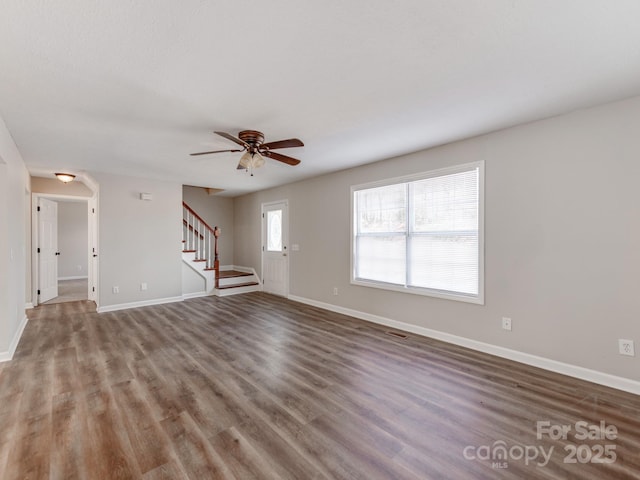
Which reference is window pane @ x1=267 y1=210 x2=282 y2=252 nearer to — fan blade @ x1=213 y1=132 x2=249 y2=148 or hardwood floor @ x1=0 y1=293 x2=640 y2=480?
hardwood floor @ x1=0 y1=293 x2=640 y2=480

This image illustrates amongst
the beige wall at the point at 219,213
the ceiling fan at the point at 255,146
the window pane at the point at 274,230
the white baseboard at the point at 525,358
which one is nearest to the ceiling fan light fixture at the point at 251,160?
the ceiling fan at the point at 255,146

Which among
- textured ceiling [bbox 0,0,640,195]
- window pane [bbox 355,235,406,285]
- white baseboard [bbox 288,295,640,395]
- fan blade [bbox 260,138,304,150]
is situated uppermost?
textured ceiling [bbox 0,0,640,195]

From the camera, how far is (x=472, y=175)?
3.48m

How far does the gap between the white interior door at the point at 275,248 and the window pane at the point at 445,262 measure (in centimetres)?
310

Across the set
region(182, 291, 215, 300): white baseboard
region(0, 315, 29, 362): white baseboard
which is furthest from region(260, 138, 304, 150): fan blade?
region(182, 291, 215, 300): white baseboard

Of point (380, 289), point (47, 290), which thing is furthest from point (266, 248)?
point (47, 290)

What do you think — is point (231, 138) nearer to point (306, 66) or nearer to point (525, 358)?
point (306, 66)

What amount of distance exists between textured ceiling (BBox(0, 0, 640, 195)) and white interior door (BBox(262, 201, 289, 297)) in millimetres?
3207

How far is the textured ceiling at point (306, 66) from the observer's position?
1.58 metres

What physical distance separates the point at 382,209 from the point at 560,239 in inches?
87.2

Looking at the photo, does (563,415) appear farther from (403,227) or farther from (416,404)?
(403,227)

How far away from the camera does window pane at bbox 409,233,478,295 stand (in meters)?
3.49

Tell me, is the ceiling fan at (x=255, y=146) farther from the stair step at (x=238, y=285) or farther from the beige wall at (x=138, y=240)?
the stair step at (x=238, y=285)

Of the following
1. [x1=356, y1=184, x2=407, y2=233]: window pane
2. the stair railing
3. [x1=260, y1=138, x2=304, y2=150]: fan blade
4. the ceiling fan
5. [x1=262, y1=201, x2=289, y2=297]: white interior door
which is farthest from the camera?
the stair railing
